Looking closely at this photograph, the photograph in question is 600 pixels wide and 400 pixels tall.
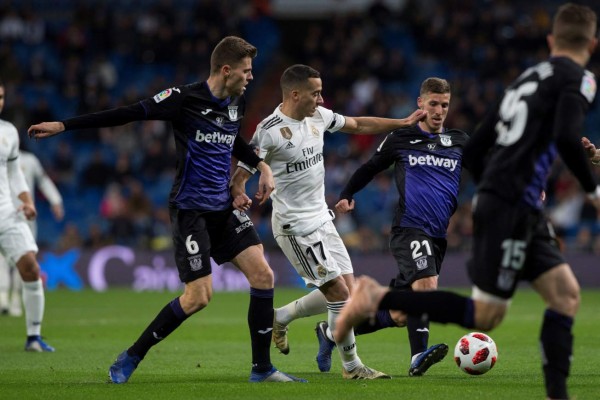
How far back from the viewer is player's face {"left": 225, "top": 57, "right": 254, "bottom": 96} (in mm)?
8172

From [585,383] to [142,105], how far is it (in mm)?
3920

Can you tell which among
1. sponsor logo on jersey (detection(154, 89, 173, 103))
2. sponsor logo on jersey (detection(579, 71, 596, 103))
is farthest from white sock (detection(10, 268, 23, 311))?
sponsor logo on jersey (detection(579, 71, 596, 103))

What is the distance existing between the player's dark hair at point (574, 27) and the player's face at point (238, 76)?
2804 millimetres

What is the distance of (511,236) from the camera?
6.07 meters

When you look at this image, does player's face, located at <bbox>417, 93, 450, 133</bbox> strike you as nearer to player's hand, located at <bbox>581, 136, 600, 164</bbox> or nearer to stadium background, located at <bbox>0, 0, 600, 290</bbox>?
player's hand, located at <bbox>581, 136, 600, 164</bbox>

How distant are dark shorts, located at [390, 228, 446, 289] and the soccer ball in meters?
0.79

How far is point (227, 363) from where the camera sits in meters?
9.69

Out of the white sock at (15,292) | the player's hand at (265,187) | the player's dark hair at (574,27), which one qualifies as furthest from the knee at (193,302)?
the white sock at (15,292)

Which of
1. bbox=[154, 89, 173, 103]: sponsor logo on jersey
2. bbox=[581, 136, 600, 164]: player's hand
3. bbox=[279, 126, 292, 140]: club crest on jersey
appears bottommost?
bbox=[581, 136, 600, 164]: player's hand

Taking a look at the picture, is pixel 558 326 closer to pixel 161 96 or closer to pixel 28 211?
pixel 161 96

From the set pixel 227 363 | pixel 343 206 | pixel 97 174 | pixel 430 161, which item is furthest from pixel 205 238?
pixel 97 174

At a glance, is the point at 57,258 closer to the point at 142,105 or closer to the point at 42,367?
the point at 42,367

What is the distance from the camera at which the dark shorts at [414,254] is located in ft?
29.8

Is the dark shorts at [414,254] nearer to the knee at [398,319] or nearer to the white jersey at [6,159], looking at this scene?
the knee at [398,319]
